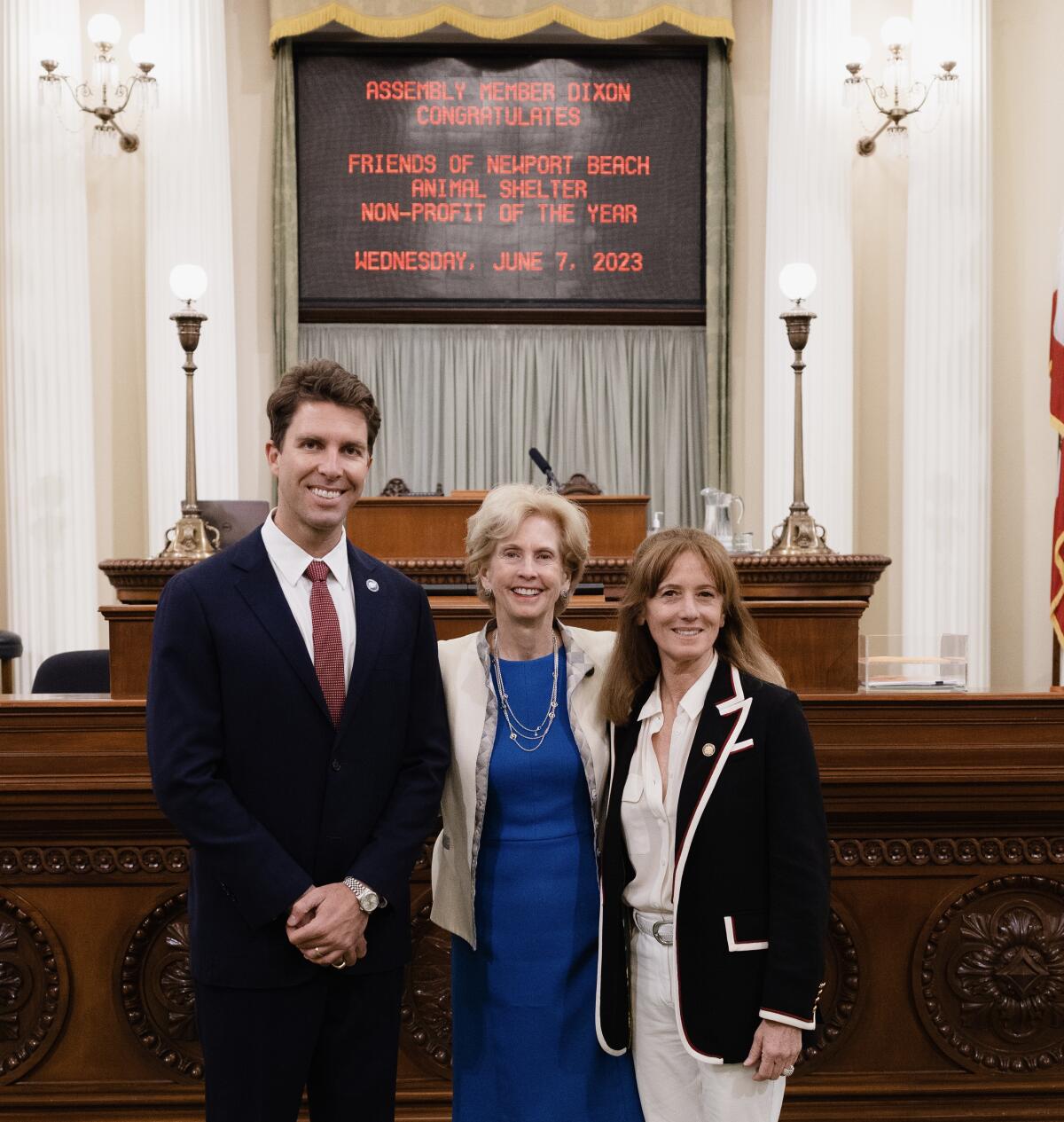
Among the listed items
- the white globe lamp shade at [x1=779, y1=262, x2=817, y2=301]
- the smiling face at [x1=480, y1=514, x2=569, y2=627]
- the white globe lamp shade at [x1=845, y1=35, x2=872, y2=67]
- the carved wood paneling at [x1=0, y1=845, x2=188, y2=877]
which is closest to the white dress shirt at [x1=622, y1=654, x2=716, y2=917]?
the smiling face at [x1=480, y1=514, x2=569, y2=627]

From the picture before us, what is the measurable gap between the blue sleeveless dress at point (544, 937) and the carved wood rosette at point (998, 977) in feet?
4.18

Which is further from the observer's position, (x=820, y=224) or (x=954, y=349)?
(x=820, y=224)

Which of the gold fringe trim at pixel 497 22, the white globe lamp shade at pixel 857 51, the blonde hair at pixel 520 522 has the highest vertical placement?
the gold fringe trim at pixel 497 22

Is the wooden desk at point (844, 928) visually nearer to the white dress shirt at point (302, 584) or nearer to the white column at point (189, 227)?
the white dress shirt at point (302, 584)

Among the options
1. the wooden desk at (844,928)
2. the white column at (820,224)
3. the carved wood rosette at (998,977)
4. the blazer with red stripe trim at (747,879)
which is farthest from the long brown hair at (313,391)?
the white column at (820,224)

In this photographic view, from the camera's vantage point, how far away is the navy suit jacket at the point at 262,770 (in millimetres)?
2010

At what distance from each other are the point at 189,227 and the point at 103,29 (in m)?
1.20

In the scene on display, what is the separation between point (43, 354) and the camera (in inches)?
295

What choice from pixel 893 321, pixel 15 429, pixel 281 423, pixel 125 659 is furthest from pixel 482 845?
pixel 893 321

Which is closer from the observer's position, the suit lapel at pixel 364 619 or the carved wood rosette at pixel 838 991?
the suit lapel at pixel 364 619

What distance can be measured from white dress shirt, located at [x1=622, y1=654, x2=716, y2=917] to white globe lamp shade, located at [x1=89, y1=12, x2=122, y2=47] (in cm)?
667

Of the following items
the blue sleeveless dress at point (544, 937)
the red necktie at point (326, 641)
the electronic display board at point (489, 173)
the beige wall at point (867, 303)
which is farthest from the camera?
the electronic display board at point (489, 173)

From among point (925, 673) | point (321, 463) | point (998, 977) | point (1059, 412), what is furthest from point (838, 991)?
point (1059, 412)

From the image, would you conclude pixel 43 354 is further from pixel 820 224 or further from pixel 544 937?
pixel 544 937
